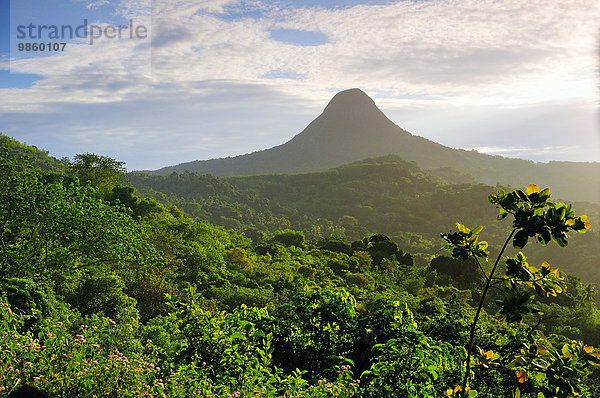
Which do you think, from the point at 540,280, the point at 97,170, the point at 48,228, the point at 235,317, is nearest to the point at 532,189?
the point at 540,280

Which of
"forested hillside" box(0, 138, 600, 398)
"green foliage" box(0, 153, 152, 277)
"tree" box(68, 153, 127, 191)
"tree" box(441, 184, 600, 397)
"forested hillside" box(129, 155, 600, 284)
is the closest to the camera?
"tree" box(441, 184, 600, 397)

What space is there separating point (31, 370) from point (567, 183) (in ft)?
684

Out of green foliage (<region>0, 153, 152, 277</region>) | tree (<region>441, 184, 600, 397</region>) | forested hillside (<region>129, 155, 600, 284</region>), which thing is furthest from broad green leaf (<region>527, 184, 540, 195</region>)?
forested hillside (<region>129, 155, 600, 284</region>)

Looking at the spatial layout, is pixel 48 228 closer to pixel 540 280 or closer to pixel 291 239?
pixel 540 280

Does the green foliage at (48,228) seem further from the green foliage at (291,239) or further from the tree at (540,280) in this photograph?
the green foliage at (291,239)

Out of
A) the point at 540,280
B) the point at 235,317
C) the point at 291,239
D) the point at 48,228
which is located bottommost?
the point at 291,239

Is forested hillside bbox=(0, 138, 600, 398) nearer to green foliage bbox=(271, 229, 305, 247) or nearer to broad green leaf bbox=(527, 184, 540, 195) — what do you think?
broad green leaf bbox=(527, 184, 540, 195)

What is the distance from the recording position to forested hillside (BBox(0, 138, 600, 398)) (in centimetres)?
305

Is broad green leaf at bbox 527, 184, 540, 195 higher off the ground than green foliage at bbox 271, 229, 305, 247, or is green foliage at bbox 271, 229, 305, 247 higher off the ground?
broad green leaf at bbox 527, 184, 540, 195

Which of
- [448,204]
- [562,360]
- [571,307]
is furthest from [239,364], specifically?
[448,204]

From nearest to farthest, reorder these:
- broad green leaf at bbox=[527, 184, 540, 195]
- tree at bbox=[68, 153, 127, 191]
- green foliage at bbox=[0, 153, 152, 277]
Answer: broad green leaf at bbox=[527, 184, 540, 195]
green foliage at bbox=[0, 153, 152, 277]
tree at bbox=[68, 153, 127, 191]

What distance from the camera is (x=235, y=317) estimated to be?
568cm

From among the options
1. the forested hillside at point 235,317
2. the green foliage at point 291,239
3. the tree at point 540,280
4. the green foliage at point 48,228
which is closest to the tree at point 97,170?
the forested hillside at point 235,317

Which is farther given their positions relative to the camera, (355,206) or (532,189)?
(355,206)
